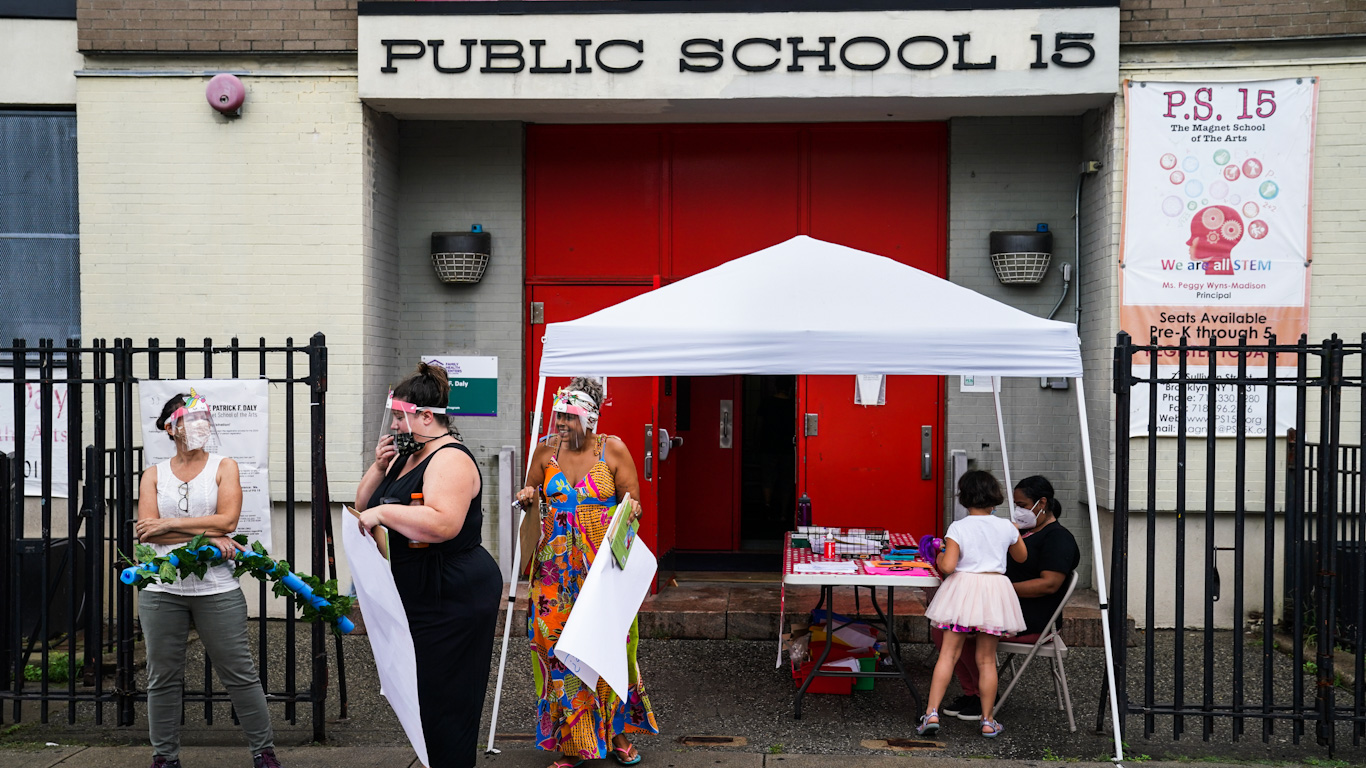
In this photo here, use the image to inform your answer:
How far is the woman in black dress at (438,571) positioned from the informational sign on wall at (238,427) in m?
1.07

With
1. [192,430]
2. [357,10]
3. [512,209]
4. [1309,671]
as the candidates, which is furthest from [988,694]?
[357,10]

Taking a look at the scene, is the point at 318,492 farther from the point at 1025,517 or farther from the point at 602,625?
the point at 1025,517

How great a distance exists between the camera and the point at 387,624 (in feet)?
12.8

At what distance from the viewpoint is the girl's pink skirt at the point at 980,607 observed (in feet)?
16.6

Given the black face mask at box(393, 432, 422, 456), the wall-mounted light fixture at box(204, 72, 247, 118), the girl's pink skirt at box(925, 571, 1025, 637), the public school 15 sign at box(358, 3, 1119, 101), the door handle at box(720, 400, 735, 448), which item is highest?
the public school 15 sign at box(358, 3, 1119, 101)

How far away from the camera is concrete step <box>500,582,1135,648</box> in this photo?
6925mm

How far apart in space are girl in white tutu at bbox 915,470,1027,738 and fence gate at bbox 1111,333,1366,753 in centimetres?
51

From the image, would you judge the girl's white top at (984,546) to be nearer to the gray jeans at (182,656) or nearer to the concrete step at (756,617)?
the concrete step at (756,617)

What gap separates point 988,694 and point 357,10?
5934mm

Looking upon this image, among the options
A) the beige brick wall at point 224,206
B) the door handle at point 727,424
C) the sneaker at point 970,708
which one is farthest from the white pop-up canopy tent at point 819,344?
the door handle at point 727,424

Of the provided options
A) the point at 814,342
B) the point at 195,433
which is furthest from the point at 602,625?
the point at 195,433

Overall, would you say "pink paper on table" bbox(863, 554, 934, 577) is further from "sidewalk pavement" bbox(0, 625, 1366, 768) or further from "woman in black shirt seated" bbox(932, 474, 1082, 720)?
"sidewalk pavement" bbox(0, 625, 1366, 768)

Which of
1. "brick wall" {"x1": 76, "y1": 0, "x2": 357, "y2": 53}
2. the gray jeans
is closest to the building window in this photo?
"brick wall" {"x1": 76, "y1": 0, "x2": 357, "y2": 53}

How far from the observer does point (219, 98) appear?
7.26 metres
